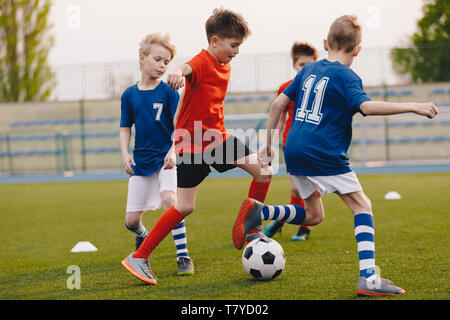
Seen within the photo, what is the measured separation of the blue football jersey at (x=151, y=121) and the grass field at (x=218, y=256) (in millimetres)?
826

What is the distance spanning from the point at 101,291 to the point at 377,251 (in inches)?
88.0

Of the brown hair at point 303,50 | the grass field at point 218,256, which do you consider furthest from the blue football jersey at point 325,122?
the brown hair at point 303,50

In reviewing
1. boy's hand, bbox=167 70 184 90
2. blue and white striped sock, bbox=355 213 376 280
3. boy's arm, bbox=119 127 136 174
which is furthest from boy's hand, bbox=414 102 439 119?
boy's arm, bbox=119 127 136 174

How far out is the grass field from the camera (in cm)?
343

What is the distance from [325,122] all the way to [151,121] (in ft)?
4.57

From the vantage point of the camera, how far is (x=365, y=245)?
10.4 feet

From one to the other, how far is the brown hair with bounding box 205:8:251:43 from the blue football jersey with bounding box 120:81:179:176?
0.63m

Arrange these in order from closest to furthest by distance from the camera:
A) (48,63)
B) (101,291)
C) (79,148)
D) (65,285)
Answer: (101,291) < (65,285) < (79,148) < (48,63)

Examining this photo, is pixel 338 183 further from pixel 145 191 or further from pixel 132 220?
pixel 132 220

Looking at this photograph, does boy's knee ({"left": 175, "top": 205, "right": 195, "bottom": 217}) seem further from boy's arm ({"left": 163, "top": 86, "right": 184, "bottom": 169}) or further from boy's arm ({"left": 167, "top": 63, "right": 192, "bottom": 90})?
boy's arm ({"left": 167, "top": 63, "right": 192, "bottom": 90})

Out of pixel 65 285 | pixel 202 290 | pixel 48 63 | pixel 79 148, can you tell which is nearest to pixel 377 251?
pixel 202 290

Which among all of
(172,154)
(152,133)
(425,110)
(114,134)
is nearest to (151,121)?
(152,133)
